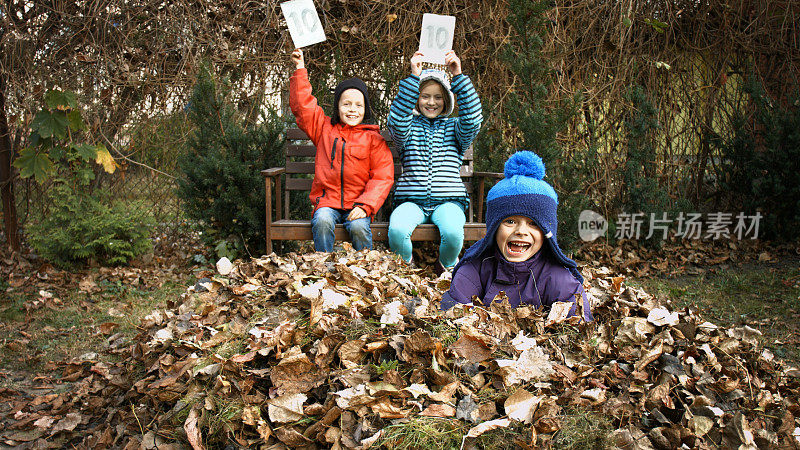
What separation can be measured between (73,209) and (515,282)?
12.1 ft

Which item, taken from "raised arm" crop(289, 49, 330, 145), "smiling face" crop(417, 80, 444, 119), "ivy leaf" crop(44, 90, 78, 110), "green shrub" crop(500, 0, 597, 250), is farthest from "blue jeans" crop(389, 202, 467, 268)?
"ivy leaf" crop(44, 90, 78, 110)

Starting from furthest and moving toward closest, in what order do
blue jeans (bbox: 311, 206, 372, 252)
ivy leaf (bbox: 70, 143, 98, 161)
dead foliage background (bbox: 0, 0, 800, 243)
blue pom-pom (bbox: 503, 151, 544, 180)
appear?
dead foliage background (bbox: 0, 0, 800, 243) → ivy leaf (bbox: 70, 143, 98, 161) → blue jeans (bbox: 311, 206, 372, 252) → blue pom-pom (bbox: 503, 151, 544, 180)

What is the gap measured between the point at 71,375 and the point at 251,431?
5.27 ft

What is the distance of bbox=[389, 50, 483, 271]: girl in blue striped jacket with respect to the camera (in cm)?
409

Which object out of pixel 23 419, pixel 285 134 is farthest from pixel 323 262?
pixel 285 134

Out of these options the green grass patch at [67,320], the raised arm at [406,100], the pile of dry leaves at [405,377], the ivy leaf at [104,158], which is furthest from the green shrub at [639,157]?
the ivy leaf at [104,158]

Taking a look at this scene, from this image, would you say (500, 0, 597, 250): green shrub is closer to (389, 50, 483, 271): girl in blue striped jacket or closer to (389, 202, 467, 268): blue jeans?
(389, 50, 483, 271): girl in blue striped jacket

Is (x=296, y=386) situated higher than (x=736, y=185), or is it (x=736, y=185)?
(x=736, y=185)

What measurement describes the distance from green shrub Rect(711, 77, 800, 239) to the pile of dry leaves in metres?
3.93

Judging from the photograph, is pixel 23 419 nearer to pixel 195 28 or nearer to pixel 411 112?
pixel 411 112

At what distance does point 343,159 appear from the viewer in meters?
4.23

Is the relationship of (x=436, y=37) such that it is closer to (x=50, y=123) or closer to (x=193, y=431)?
(x=50, y=123)

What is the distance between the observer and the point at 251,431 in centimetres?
180

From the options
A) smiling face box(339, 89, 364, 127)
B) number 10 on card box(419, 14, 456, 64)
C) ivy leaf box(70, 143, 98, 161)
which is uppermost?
number 10 on card box(419, 14, 456, 64)
